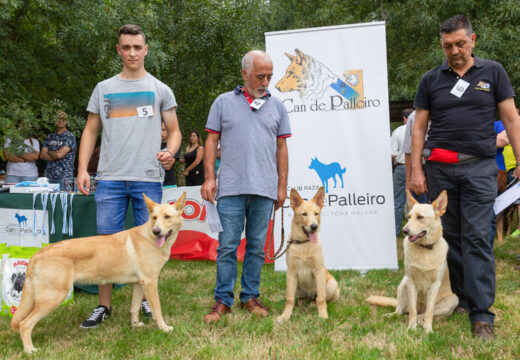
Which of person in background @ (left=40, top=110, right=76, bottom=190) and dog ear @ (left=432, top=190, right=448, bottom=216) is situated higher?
person in background @ (left=40, top=110, right=76, bottom=190)

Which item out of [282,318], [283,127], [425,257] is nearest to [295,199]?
[283,127]

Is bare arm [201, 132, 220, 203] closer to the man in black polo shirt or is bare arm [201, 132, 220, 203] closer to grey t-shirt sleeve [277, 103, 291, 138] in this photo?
grey t-shirt sleeve [277, 103, 291, 138]

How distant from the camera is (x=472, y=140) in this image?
303 cm

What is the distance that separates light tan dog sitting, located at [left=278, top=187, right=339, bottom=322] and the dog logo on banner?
177cm

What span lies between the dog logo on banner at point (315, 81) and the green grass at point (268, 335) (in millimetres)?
2198

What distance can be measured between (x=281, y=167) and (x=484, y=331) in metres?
1.88

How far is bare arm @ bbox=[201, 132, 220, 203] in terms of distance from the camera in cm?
338

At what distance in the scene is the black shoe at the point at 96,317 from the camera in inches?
130

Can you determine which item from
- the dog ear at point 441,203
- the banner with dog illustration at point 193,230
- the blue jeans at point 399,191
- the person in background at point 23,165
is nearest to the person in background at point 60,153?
the person in background at point 23,165

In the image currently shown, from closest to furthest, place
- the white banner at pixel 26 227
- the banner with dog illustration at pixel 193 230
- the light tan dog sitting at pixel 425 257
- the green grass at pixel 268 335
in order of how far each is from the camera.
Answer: the green grass at pixel 268 335, the light tan dog sitting at pixel 425 257, the white banner at pixel 26 227, the banner with dog illustration at pixel 193 230

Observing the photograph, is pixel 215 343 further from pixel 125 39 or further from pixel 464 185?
pixel 125 39

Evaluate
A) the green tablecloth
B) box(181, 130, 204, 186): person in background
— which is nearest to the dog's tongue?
the green tablecloth

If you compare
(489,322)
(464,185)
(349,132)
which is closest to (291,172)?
(349,132)

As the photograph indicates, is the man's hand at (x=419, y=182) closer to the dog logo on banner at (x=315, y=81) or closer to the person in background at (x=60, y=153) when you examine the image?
the dog logo on banner at (x=315, y=81)
